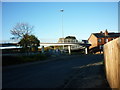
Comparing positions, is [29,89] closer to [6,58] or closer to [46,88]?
[46,88]

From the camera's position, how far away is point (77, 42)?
72.8 meters

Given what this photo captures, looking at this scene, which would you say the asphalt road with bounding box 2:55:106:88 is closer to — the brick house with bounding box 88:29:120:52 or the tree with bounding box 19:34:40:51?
the tree with bounding box 19:34:40:51

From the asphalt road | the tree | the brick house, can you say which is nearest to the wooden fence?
the asphalt road

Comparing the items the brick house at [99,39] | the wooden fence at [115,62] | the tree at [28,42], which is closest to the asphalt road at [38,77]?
the wooden fence at [115,62]

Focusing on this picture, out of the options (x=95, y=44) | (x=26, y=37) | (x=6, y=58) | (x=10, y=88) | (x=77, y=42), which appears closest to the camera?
(x=10, y=88)

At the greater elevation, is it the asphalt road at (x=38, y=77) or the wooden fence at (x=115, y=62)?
the wooden fence at (x=115, y=62)

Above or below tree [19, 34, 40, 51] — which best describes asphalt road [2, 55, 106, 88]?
below

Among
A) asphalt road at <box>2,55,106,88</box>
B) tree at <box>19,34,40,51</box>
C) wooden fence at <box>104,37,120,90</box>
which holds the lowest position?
Answer: asphalt road at <box>2,55,106,88</box>

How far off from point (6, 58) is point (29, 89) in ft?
63.2

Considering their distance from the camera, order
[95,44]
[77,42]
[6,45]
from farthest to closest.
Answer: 1. [95,44]
2. [77,42]
3. [6,45]

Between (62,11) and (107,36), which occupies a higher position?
(62,11)

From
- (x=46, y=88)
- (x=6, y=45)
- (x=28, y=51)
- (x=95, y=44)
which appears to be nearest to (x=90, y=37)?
(x=95, y=44)

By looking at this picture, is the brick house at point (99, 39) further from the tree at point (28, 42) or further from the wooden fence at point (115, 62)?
the wooden fence at point (115, 62)

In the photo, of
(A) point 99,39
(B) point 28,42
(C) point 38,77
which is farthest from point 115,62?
(A) point 99,39
